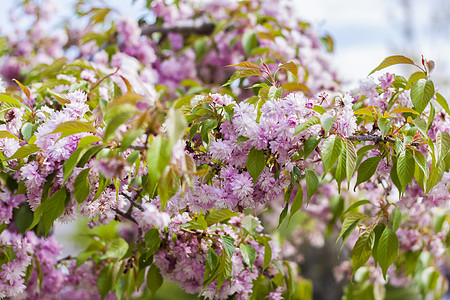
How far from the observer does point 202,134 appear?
43.0 inches

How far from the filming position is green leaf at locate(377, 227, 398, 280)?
1148 millimetres

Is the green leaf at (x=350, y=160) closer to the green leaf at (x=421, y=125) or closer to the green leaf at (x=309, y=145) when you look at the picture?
the green leaf at (x=309, y=145)

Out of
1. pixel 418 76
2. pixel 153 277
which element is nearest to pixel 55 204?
pixel 153 277

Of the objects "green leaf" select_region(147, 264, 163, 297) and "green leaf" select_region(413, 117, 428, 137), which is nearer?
"green leaf" select_region(413, 117, 428, 137)

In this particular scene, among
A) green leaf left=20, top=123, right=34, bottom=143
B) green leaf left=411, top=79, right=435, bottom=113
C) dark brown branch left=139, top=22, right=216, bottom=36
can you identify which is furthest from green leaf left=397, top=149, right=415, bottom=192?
dark brown branch left=139, top=22, right=216, bottom=36

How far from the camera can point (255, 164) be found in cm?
103

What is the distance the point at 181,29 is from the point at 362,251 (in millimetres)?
1919

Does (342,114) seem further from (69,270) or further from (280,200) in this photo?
(280,200)

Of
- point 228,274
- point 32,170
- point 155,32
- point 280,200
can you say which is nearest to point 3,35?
point 155,32

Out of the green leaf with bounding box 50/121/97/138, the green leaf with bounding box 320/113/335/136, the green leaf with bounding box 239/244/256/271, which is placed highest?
the green leaf with bounding box 320/113/335/136

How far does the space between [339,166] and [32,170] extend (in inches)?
28.2

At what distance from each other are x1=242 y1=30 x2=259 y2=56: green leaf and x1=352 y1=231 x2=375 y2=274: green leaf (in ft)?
4.12

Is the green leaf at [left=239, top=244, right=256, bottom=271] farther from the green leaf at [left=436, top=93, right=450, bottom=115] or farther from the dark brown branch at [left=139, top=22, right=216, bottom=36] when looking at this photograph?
the dark brown branch at [left=139, top=22, right=216, bottom=36]

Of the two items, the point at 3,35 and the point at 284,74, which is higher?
the point at 284,74
